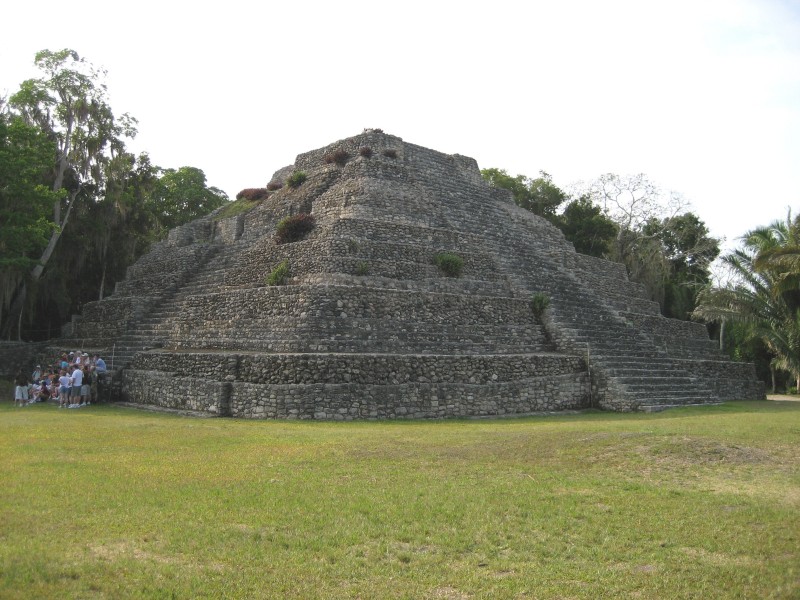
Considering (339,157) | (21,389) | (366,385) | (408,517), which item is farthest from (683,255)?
(408,517)

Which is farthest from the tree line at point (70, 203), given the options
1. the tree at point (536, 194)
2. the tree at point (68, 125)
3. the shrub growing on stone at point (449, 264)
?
the tree at point (536, 194)

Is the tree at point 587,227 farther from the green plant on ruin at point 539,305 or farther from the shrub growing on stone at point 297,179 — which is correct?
the green plant on ruin at point 539,305

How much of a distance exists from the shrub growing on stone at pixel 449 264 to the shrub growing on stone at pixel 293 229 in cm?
490

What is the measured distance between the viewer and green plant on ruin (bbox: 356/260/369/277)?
20.2 m

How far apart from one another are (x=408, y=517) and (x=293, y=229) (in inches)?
694

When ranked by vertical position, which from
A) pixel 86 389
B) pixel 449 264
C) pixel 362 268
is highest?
pixel 449 264

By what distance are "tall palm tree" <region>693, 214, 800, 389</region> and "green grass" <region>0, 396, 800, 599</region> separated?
17.4 m

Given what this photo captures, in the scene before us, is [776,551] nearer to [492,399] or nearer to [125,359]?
[492,399]

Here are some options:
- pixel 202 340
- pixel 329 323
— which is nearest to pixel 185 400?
pixel 202 340

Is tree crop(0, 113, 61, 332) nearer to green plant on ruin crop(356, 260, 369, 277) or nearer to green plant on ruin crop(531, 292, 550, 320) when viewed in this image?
green plant on ruin crop(356, 260, 369, 277)

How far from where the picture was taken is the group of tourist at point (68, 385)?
20234 mm

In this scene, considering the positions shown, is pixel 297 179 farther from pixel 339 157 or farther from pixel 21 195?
pixel 21 195

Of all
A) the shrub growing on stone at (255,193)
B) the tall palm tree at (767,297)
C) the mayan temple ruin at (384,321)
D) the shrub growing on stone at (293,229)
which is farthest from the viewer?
the shrub growing on stone at (255,193)

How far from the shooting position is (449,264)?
21938mm
